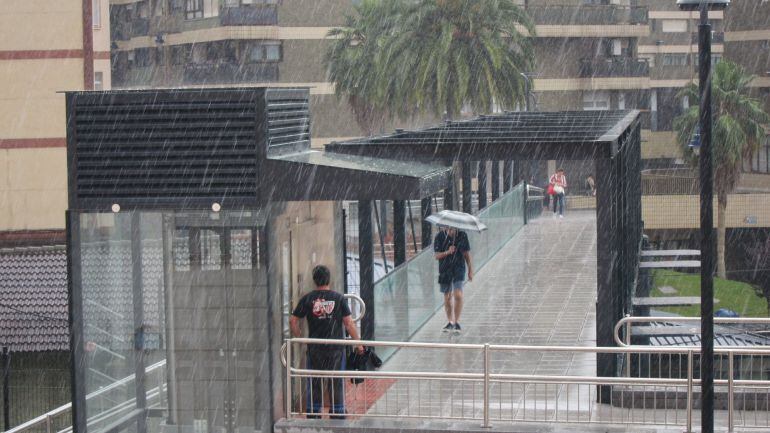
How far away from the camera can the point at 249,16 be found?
68.0 metres

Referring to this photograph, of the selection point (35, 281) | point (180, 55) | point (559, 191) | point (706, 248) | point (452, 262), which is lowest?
point (35, 281)

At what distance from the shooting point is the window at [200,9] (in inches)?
2726

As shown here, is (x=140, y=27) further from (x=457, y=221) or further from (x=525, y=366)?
(x=525, y=366)

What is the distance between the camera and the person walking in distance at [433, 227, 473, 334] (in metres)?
17.6

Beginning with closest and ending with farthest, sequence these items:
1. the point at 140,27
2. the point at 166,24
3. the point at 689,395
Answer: the point at 689,395
the point at 166,24
the point at 140,27

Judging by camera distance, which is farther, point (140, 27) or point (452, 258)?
point (140, 27)

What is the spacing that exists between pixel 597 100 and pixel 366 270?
5755 cm

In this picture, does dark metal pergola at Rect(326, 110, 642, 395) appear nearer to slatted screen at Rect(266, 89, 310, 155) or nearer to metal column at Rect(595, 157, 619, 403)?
metal column at Rect(595, 157, 619, 403)

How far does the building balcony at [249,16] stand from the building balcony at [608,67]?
1682cm

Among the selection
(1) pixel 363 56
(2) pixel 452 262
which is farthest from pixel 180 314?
(1) pixel 363 56

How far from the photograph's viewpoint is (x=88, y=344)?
1223 centimetres

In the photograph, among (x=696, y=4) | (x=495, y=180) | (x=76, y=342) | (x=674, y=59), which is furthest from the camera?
(x=674, y=59)

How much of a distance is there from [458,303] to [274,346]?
600 centimetres

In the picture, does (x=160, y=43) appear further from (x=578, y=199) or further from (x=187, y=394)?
(x=187, y=394)
